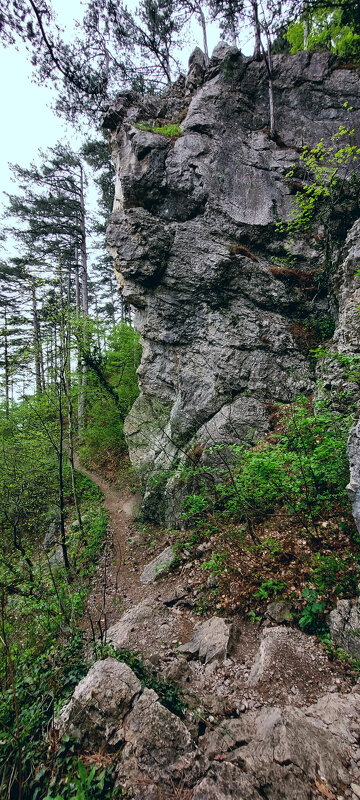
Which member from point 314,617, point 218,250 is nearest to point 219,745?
point 314,617

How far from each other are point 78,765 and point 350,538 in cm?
390

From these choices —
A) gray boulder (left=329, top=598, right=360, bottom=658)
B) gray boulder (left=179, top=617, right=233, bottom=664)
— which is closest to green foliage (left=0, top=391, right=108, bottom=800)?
gray boulder (left=179, top=617, right=233, bottom=664)

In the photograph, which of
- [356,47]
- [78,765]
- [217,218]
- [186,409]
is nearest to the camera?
[78,765]

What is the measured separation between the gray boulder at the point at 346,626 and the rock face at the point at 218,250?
617 centimetres

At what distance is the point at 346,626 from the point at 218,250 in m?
11.1

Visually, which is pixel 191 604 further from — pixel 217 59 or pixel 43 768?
pixel 217 59

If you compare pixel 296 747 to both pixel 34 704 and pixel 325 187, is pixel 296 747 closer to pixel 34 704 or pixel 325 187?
pixel 34 704

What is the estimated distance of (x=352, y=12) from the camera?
5.68 m

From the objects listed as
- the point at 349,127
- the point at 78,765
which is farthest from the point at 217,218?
the point at 78,765

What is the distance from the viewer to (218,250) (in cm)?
1086

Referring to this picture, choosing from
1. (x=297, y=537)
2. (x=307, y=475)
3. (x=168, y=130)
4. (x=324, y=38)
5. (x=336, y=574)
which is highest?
(x=324, y=38)

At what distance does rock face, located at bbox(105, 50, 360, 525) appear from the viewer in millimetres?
10094

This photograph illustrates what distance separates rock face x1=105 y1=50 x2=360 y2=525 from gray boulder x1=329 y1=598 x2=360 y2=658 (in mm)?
6175

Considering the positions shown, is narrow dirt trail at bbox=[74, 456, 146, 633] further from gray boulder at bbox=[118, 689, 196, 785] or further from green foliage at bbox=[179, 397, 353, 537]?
green foliage at bbox=[179, 397, 353, 537]
